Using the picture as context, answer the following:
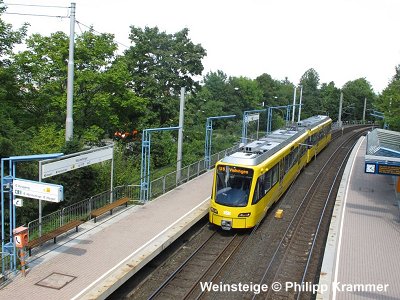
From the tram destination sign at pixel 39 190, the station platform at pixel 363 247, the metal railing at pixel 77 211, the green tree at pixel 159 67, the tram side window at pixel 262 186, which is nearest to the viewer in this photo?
the station platform at pixel 363 247

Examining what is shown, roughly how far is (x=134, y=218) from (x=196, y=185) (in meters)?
6.07

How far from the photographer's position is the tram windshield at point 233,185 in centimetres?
1498

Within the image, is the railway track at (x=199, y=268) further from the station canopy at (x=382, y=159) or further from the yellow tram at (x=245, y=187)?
the station canopy at (x=382, y=159)

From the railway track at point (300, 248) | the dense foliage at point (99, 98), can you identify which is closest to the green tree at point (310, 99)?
the dense foliage at point (99, 98)

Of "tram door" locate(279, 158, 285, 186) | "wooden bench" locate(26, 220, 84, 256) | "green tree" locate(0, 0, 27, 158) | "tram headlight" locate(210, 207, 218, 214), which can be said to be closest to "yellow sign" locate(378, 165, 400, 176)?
"tram door" locate(279, 158, 285, 186)

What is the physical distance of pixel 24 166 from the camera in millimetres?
16359

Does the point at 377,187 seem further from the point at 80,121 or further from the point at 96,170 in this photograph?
the point at 80,121

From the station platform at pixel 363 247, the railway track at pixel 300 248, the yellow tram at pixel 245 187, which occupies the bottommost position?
the railway track at pixel 300 248

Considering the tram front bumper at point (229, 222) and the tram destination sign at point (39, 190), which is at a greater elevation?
the tram destination sign at point (39, 190)

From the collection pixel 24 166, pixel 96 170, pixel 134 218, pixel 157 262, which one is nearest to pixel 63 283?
pixel 157 262

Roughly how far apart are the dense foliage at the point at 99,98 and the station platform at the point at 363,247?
655 cm

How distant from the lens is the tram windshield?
590 inches

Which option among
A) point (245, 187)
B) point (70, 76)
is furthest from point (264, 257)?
point (70, 76)

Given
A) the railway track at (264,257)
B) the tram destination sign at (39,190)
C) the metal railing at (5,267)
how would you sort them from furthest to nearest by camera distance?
1. the railway track at (264,257)
2. the tram destination sign at (39,190)
3. the metal railing at (5,267)
